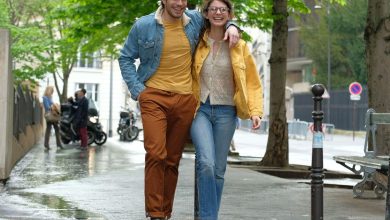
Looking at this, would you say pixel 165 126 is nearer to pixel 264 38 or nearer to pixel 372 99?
pixel 372 99

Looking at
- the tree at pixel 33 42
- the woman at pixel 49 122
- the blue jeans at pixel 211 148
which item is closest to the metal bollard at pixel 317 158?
the blue jeans at pixel 211 148

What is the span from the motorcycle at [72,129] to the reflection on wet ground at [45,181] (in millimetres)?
8479

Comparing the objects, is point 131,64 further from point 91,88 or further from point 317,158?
point 91,88

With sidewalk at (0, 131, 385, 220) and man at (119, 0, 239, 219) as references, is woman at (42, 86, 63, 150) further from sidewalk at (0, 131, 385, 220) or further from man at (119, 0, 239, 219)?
man at (119, 0, 239, 219)

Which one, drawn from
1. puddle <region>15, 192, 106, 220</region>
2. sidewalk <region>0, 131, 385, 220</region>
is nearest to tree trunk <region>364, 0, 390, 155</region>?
sidewalk <region>0, 131, 385, 220</region>

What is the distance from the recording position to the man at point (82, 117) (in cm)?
2592

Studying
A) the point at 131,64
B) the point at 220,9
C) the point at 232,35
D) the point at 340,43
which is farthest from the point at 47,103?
the point at 340,43

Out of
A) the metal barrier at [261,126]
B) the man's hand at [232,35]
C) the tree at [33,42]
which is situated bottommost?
the metal barrier at [261,126]

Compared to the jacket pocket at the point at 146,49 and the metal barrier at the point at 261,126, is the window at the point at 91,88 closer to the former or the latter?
the metal barrier at the point at 261,126

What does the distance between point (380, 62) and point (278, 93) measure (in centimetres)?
602

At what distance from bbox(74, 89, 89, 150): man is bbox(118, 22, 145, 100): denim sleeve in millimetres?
19463

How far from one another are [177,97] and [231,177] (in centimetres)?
669

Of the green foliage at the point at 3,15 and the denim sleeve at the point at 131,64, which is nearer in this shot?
the denim sleeve at the point at 131,64

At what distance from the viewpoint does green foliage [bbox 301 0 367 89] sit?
2596 inches
